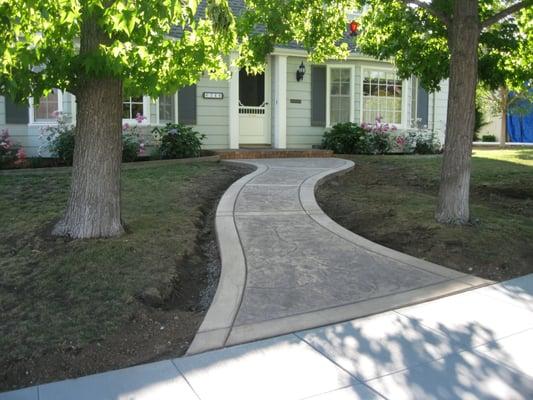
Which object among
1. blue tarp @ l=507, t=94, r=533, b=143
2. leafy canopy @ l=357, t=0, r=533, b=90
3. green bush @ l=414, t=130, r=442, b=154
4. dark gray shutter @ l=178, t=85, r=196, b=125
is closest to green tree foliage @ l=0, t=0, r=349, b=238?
leafy canopy @ l=357, t=0, r=533, b=90

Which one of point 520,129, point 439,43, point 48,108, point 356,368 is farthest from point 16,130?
point 520,129

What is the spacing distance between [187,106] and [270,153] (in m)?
2.51

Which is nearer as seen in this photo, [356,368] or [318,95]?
[356,368]

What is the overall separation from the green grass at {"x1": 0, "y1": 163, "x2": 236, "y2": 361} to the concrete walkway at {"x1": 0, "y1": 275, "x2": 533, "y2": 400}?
2.42ft

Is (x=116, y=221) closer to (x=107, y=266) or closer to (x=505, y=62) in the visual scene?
(x=107, y=266)

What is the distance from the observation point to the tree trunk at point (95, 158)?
5.64 metres

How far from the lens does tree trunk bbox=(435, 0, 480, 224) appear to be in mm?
6617

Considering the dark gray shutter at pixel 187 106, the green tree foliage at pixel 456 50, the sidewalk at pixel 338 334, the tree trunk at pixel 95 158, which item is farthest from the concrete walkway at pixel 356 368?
the dark gray shutter at pixel 187 106

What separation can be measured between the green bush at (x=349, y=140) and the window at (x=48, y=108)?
7.14m

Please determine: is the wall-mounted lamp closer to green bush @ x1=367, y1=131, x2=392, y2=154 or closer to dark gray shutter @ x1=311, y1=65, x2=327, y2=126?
dark gray shutter @ x1=311, y1=65, x2=327, y2=126

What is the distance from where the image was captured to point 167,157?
12.6 meters

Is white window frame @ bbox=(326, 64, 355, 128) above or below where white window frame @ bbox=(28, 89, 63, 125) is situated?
above

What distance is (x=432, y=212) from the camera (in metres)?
7.43

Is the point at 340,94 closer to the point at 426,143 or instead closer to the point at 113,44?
the point at 426,143
